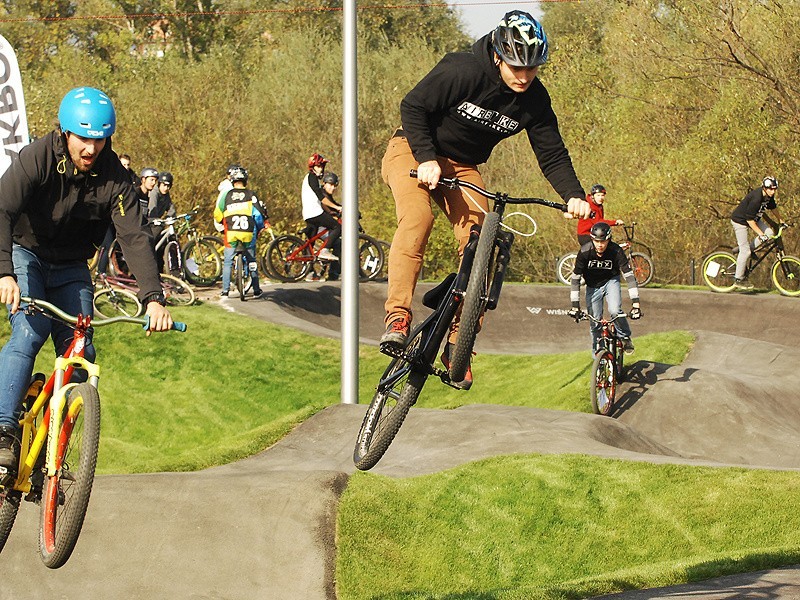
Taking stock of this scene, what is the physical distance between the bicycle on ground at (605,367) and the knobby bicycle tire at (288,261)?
8.00m

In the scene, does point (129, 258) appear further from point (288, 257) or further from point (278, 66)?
point (278, 66)

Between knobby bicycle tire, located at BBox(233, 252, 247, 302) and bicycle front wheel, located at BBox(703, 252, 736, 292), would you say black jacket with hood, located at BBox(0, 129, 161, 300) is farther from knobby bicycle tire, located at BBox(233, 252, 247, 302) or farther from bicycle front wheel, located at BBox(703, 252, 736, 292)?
bicycle front wheel, located at BBox(703, 252, 736, 292)

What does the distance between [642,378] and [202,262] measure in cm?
872

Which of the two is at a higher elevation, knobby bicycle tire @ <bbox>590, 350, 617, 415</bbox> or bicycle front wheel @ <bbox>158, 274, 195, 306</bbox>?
bicycle front wheel @ <bbox>158, 274, 195, 306</bbox>

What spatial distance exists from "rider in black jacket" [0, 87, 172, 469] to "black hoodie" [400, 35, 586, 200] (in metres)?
1.84

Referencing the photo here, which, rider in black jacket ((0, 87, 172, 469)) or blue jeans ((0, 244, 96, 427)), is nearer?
rider in black jacket ((0, 87, 172, 469))

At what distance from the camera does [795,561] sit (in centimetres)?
1018

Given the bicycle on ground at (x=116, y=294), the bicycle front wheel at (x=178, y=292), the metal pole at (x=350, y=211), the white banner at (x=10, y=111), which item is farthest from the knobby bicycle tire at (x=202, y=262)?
the metal pole at (x=350, y=211)

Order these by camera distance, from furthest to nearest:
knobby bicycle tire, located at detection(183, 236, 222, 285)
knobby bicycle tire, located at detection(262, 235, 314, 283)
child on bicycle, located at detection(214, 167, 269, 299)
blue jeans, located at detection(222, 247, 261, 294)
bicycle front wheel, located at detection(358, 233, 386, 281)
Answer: bicycle front wheel, located at detection(358, 233, 386, 281) < knobby bicycle tire, located at detection(262, 235, 314, 283) < knobby bicycle tire, located at detection(183, 236, 222, 285) < blue jeans, located at detection(222, 247, 261, 294) < child on bicycle, located at detection(214, 167, 269, 299)

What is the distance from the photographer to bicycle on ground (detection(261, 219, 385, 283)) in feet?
74.3

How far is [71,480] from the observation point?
6.00 m

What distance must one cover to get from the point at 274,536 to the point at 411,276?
3.81 meters

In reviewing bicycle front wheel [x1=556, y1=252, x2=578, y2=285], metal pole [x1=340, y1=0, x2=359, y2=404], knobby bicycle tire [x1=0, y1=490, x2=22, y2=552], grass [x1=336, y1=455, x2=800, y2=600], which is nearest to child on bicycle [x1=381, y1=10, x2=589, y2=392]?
→ knobby bicycle tire [x1=0, y1=490, x2=22, y2=552]

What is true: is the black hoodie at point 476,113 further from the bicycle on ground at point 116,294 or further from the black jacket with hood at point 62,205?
the bicycle on ground at point 116,294
